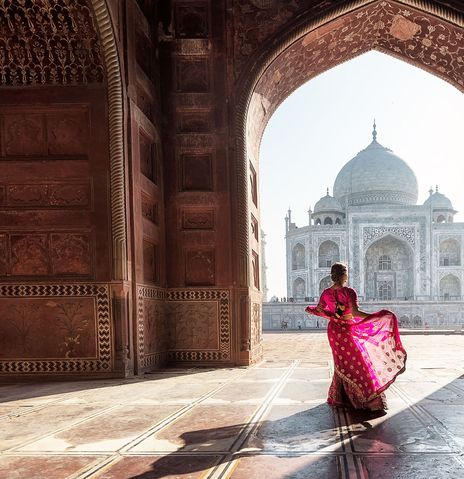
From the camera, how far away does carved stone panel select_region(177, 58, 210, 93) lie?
6.63 m

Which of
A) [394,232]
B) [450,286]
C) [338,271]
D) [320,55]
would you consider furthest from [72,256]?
[450,286]

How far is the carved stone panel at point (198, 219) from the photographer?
Result: 6.47 meters

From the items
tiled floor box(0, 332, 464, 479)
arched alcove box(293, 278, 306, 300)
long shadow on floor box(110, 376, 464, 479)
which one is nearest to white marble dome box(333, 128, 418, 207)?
arched alcove box(293, 278, 306, 300)

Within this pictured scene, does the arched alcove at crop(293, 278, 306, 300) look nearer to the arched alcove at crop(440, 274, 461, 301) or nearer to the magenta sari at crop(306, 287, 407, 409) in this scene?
the arched alcove at crop(440, 274, 461, 301)

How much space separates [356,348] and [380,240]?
29206 millimetres

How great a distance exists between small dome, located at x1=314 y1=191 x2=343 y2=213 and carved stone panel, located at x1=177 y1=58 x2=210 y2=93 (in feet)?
90.3

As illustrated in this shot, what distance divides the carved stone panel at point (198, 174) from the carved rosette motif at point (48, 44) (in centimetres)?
161

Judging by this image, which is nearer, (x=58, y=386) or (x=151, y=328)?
(x=58, y=386)

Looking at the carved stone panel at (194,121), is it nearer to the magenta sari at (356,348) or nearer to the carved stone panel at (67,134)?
the carved stone panel at (67,134)

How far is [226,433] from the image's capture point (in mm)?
2705

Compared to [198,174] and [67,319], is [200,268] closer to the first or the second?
[198,174]

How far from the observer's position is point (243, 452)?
232 centimetres

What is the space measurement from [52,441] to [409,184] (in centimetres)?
3372

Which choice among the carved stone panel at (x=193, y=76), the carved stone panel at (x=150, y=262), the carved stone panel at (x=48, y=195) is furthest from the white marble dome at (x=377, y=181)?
the carved stone panel at (x=48, y=195)
